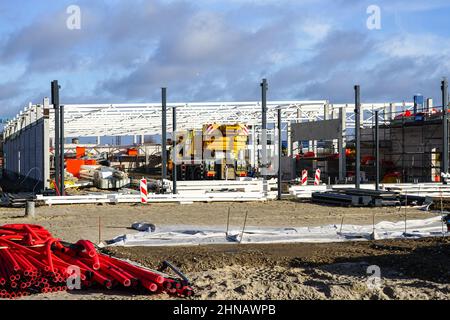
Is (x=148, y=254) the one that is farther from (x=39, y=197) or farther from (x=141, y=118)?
(x=141, y=118)

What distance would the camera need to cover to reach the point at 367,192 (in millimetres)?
25328

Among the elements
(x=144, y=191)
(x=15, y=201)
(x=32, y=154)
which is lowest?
(x=15, y=201)

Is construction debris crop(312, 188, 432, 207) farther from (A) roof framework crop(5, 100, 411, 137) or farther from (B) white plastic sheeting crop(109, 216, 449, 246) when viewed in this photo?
(A) roof framework crop(5, 100, 411, 137)

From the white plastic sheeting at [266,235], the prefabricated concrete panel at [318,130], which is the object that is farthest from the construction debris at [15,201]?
the prefabricated concrete panel at [318,130]

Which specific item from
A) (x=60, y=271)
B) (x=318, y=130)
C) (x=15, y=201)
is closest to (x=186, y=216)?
(x=15, y=201)

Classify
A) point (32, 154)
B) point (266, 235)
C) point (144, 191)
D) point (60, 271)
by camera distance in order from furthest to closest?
point (32, 154)
point (144, 191)
point (266, 235)
point (60, 271)

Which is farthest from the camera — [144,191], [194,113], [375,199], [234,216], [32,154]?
[194,113]

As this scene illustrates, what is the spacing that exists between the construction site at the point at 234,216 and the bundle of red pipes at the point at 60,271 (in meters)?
0.02

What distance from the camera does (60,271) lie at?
9.56 m

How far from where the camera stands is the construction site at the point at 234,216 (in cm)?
954

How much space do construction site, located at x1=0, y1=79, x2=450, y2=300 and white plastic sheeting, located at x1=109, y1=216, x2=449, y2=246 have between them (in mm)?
49

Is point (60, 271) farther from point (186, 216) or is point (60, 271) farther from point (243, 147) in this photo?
point (243, 147)

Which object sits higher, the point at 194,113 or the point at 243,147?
the point at 194,113

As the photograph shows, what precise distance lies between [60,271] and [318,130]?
33.0 meters
